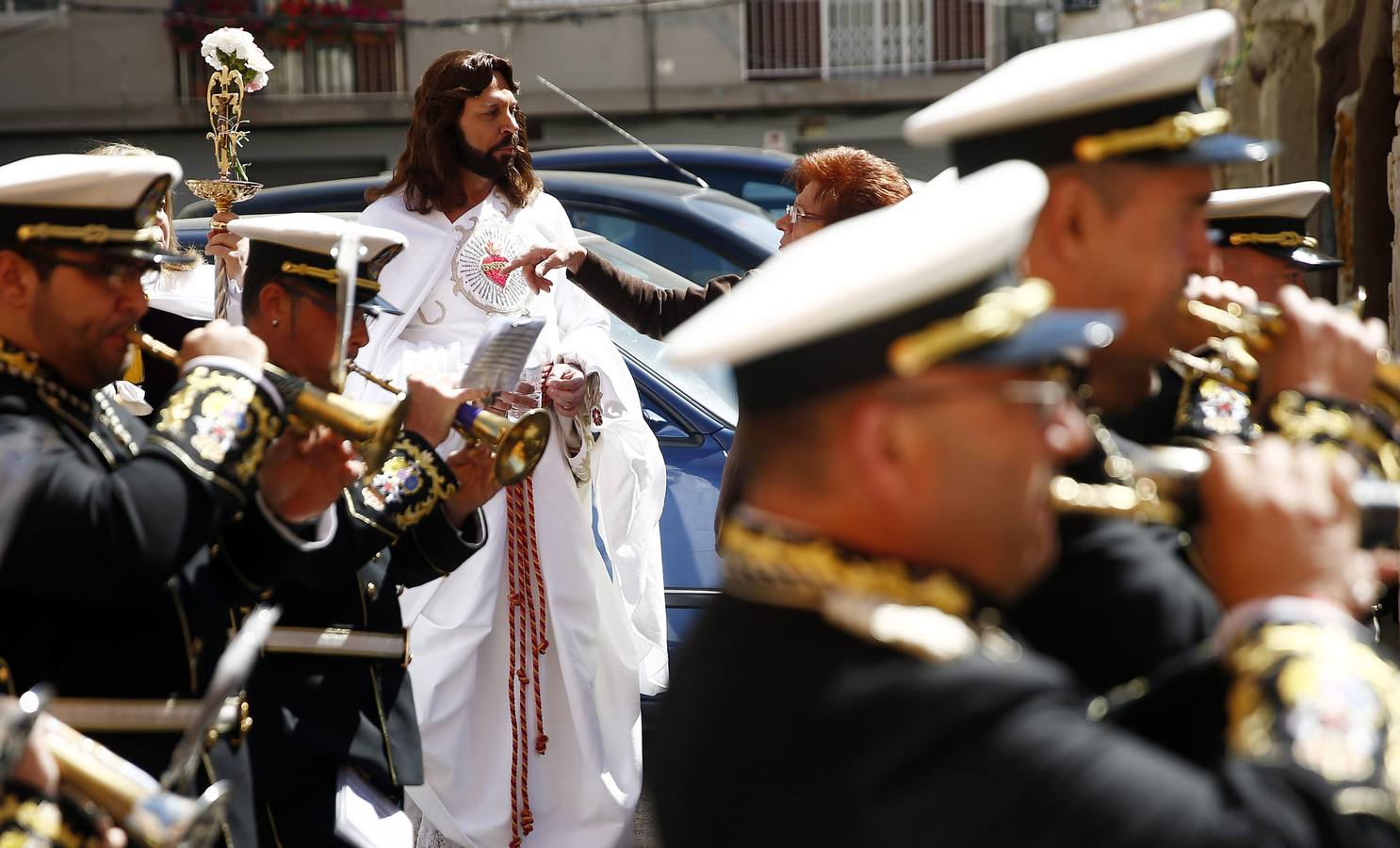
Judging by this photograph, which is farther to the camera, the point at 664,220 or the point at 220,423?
the point at 664,220

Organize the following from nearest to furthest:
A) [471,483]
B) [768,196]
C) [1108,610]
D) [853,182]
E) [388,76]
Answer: [1108,610]
[471,483]
[853,182]
[768,196]
[388,76]

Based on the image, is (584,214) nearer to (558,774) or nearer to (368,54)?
(558,774)

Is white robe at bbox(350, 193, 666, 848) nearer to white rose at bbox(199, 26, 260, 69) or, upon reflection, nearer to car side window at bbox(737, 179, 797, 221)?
white rose at bbox(199, 26, 260, 69)

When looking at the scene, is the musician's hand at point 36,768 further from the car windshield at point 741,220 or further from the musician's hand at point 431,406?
the car windshield at point 741,220

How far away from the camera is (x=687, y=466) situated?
553 cm

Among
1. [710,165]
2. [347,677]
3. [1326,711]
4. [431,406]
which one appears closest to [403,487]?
[431,406]

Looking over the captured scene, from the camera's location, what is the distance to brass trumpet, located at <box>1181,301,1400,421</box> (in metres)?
2.30

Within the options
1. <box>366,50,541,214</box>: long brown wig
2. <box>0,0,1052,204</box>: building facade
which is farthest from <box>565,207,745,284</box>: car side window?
<box>0,0,1052,204</box>: building facade

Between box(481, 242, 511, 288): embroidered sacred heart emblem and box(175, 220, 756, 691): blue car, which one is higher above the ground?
box(481, 242, 511, 288): embroidered sacred heart emblem

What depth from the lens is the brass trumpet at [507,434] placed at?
11.0 feet

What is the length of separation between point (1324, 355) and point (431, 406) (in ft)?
5.86

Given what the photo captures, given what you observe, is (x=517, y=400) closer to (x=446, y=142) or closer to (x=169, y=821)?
(x=446, y=142)

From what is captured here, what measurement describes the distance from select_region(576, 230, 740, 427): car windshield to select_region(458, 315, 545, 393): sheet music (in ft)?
6.57

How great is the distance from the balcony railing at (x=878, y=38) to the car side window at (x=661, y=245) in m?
17.2
